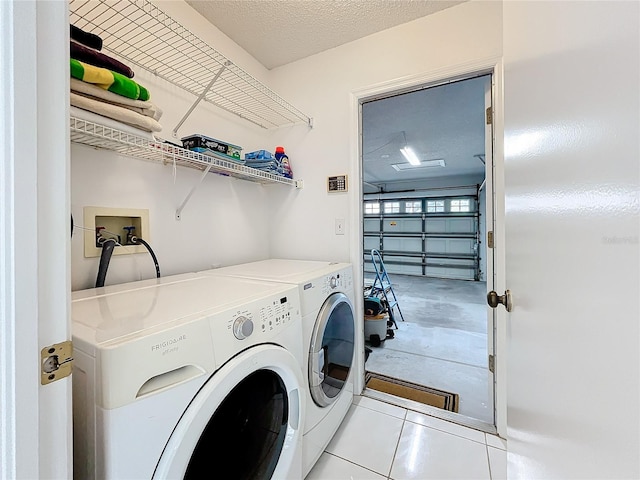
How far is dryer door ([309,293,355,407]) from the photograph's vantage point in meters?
1.16

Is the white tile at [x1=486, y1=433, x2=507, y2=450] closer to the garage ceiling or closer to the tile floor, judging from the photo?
the tile floor

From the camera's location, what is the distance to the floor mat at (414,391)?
1.83 m

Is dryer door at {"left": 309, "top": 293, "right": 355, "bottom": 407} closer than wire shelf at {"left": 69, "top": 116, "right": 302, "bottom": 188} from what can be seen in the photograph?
No

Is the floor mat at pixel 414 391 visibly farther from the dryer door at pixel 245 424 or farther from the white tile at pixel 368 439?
the dryer door at pixel 245 424

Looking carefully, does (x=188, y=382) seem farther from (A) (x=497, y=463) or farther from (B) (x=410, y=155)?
(B) (x=410, y=155)

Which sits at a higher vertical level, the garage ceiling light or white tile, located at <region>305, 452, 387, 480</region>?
the garage ceiling light

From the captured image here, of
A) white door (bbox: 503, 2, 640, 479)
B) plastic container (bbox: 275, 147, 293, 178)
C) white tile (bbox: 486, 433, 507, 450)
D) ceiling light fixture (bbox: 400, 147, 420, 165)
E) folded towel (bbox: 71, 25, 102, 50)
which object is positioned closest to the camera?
white door (bbox: 503, 2, 640, 479)

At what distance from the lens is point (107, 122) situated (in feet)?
2.94

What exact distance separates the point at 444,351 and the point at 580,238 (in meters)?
2.69

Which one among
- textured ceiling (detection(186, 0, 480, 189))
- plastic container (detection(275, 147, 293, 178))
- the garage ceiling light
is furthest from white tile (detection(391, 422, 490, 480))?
the garage ceiling light

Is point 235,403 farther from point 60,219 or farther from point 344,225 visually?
point 344,225

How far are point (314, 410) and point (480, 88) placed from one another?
2985 mm

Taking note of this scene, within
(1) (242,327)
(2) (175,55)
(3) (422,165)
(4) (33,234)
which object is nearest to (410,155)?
(3) (422,165)

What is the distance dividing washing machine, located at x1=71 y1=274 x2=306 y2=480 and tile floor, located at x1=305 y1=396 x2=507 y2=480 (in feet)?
1.41
